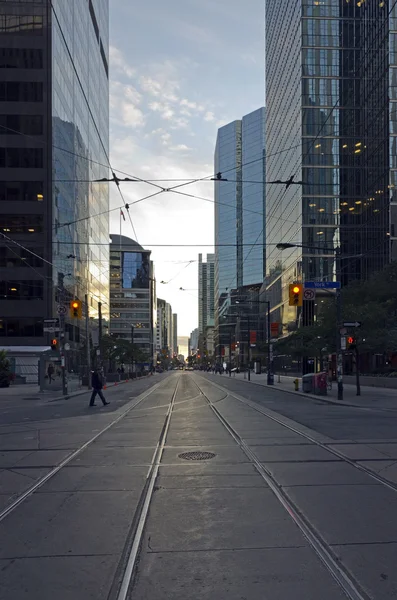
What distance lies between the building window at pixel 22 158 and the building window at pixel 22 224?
19.2 ft

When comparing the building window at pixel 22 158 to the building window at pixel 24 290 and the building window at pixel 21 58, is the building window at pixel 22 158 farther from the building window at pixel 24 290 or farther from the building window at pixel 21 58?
the building window at pixel 24 290

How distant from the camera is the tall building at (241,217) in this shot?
130062mm

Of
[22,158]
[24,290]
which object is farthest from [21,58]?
[24,290]

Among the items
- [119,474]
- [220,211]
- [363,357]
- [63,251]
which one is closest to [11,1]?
[63,251]

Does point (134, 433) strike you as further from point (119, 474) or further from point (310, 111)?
point (310, 111)

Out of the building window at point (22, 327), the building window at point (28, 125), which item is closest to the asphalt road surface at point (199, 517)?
the building window at point (22, 327)

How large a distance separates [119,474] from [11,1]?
70.0 m

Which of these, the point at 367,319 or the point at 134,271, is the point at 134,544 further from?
the point at 134,271

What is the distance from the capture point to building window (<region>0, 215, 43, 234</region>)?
211 ft

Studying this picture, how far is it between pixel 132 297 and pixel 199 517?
545ft

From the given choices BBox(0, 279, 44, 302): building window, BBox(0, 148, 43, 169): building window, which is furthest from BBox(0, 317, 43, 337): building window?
Answer: BBox(0, 148, 43, 169): building window

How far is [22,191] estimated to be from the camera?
64.9 meters

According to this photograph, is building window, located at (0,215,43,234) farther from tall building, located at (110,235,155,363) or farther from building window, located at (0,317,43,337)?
tall building, located at (110,235,155,363)

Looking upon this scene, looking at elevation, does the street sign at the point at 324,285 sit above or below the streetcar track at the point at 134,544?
above
